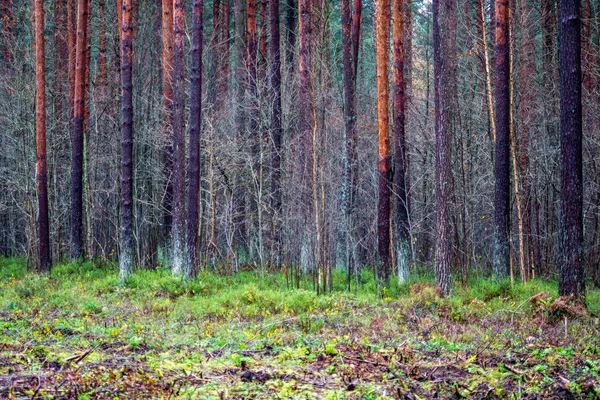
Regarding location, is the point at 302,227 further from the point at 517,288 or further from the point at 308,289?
the point at 517,288

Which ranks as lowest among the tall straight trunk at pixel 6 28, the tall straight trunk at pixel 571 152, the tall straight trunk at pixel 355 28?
the tall straight trunk at pixel 571 152

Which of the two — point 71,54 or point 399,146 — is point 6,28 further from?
point 399,146

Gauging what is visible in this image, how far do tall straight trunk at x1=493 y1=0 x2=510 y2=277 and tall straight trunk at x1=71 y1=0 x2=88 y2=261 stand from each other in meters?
12.4

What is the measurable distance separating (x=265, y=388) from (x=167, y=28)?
14.3 metres

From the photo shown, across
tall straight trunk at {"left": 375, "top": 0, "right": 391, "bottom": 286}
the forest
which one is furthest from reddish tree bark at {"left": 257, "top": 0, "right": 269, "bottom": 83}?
tall straight trunk at {"left": 375, "top": 0, "right": 391, "bottom": 286}

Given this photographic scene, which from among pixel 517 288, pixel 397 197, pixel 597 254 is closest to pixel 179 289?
pixel 397 197

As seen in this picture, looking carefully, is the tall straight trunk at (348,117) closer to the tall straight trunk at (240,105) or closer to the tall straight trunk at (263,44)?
the tall straight trunk at (263,44)

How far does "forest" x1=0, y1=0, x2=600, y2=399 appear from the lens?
19.3ft

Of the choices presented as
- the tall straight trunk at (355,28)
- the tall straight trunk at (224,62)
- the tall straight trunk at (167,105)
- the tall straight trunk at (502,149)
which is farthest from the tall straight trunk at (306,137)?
the tall straight trunk at (224,62)

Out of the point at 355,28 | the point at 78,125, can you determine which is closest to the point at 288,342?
the point at 355,28

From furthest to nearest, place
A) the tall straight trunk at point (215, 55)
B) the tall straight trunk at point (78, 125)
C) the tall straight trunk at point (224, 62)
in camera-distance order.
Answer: the tall straight trunk at point (224, 62), the tall straight trunk at point (215, 55), the tall straight trunk at point (78, 125)

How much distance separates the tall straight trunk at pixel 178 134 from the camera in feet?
49.5

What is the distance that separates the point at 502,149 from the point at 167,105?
10.3 meters

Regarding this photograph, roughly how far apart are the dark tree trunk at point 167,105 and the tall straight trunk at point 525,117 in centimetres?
999
